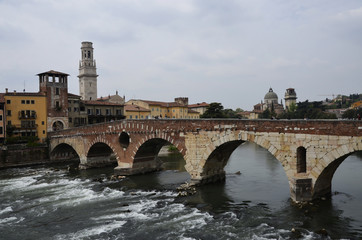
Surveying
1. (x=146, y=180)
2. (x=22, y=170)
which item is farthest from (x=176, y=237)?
(x=22, y=170)

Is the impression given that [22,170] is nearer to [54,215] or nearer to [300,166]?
[54,215]

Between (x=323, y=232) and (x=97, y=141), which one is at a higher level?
(x=97, y=141)

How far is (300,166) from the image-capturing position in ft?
67.2

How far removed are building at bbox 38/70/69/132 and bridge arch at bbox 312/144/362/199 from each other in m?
40.2

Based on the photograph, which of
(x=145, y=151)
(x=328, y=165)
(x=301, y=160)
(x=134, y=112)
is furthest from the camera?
(x=134, y=112)

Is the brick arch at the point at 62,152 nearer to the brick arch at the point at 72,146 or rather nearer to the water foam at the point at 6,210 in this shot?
the brick arch at the point at 72,146

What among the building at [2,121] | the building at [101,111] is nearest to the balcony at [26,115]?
the building at [2,121]

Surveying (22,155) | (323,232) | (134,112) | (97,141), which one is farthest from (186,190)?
(134,112)

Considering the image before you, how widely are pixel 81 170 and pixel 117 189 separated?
41.0 feet

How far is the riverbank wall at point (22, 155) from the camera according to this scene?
42.8 meters

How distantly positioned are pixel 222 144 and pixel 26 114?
33.6 meters

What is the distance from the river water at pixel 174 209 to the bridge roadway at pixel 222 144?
1.65 metres

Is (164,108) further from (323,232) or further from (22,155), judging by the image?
(323,232)

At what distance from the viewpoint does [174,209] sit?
2125 cm
